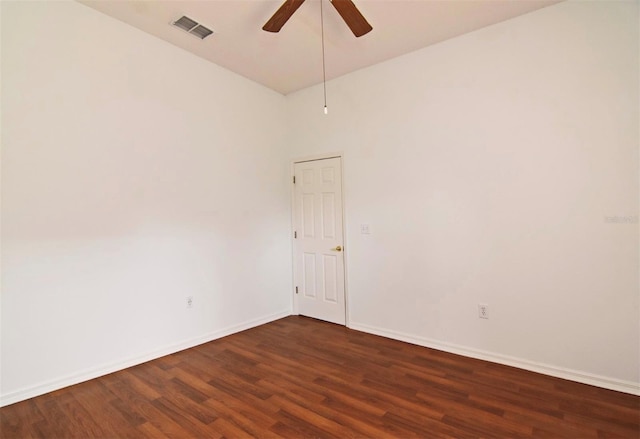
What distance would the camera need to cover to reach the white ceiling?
250cm

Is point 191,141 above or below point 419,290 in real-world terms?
above

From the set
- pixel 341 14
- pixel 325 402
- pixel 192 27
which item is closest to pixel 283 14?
pixel 341 14

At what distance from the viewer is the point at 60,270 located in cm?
239

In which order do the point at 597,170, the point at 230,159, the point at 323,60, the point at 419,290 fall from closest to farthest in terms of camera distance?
the point at 597,170 → the point at 419,290 → the point at 323,60 → the point at 230,159

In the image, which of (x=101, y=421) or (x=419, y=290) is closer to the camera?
(x=101, y=421)

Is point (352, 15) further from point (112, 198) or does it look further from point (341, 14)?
point (112, 198)

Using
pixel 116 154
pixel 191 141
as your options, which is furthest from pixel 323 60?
pixel 116 154

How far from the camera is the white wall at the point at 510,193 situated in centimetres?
229

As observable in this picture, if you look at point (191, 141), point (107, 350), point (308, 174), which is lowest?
point (107, 350)

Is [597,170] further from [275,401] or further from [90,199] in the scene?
[90,199]

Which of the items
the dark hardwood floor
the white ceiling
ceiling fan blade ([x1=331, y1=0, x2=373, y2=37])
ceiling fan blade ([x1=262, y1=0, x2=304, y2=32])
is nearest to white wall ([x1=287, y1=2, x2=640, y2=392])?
the white ceiling

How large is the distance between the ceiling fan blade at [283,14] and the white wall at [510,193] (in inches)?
58.0

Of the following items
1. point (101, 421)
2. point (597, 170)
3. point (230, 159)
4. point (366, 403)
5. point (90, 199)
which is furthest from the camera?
point (230, 159)

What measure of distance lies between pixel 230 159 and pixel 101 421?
8.60ft
